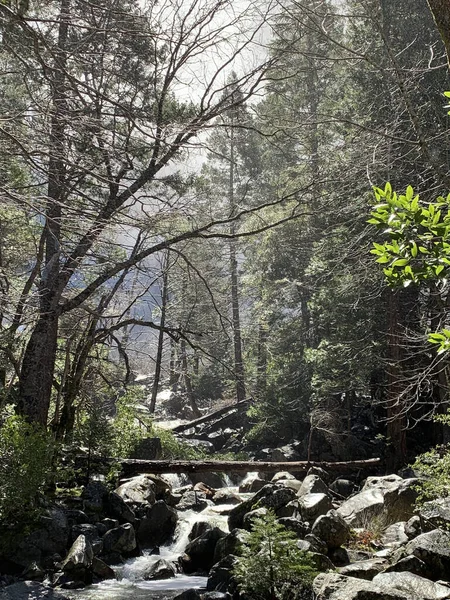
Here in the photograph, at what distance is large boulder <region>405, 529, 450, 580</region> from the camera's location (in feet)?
20.8

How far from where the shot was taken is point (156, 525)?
10.3 meters

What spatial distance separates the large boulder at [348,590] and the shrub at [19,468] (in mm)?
4069

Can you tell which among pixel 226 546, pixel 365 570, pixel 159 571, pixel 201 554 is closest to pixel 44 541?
pixel 159 571

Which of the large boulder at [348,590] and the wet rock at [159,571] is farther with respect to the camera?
the wet rock at [159,571]

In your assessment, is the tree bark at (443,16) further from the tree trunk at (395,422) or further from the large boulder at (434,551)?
the tree trunk at (395,422)

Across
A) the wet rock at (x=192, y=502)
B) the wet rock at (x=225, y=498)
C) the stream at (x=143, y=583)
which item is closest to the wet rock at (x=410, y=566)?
the stream at (x=143, y=583)

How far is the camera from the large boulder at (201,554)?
28.4 feet

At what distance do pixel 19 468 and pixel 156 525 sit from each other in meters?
3.95

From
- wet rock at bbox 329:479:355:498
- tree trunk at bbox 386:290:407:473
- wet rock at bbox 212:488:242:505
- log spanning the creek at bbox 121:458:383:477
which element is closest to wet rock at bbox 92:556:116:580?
log spanning the creek at bbox 121:458:383:477

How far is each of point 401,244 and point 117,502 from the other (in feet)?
27.9

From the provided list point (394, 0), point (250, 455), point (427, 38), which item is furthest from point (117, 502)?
point (394, 0)

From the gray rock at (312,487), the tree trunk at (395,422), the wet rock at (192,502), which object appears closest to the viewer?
the gray rock at (312,487)

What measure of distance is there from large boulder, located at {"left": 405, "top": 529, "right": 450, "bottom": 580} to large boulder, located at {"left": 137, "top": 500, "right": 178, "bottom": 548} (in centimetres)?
516

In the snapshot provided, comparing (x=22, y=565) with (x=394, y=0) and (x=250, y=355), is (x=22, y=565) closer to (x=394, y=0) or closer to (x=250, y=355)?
(x=394, y=0)
